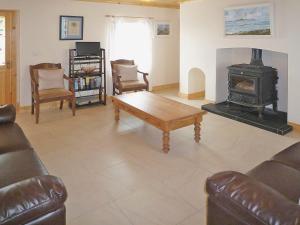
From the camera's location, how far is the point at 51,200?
1406mm

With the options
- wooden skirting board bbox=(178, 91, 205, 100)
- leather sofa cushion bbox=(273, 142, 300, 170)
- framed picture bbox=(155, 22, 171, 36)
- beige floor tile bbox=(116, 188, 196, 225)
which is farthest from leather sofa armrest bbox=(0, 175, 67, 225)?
framed picture bbox=(155, 22, 171, 36)

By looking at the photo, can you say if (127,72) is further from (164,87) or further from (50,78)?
(164,87)

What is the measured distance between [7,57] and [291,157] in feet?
16.1

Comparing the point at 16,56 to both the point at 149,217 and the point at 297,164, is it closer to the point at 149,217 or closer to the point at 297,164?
the point at 149,217

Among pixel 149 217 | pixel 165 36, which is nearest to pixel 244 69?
pixel 165 36

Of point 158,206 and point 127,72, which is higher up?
point 127,72

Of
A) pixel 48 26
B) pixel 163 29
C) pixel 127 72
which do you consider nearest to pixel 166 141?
pixel 127 72

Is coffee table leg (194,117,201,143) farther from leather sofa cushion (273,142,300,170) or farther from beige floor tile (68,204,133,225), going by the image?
beige floor tile (68,204,133,225)

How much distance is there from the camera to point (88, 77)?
5660 millimetres

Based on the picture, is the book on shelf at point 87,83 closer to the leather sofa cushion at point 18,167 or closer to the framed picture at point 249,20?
the framed picture at point 249,20

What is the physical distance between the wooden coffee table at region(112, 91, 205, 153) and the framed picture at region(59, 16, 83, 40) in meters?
1.96

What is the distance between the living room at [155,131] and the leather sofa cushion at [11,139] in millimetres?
15

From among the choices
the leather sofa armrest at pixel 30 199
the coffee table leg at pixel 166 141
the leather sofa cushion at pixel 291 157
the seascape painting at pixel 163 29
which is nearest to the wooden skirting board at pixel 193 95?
the seascape painting at pixel 163 29

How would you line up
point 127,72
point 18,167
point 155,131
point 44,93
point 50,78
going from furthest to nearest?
1. point 127,72
2. point 50,78
3. point 44,93
4. point 155,131
5. point 18,167
